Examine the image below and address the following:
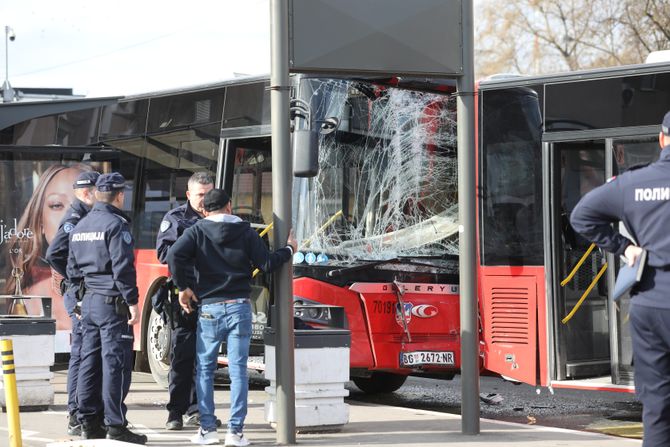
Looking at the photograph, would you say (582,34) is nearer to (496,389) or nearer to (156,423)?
(496,389)

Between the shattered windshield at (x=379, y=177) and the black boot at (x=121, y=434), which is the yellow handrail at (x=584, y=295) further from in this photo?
the black boot at (x=121, y=434)

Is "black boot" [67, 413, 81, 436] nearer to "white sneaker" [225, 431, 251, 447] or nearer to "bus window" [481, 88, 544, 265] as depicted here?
"white sneaker" [225, 431, 251, 447]

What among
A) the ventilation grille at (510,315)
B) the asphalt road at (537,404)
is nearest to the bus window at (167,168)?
the asphalt road at (537,404)

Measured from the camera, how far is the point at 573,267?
11.1 meters

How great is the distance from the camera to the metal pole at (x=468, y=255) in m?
9.16

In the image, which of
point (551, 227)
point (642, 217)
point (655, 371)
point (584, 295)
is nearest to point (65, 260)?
point (551, 227)

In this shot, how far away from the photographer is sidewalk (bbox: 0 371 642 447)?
29.2ft

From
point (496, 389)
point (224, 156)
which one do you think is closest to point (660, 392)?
point (224, 156)

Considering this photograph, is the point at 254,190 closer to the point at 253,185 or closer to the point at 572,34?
the point at 253,185

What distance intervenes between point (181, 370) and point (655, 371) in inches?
183

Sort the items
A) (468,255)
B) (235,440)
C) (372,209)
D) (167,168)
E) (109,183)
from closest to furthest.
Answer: (235,440)
(109,183)
(468,255)
(372,209)
(167,168)

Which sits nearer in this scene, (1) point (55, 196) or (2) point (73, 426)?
(2) point (73, 426)

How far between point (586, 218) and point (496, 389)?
27.2 ft

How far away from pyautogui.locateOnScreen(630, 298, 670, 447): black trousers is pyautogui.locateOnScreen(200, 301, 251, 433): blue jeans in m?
3.52
